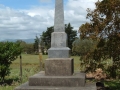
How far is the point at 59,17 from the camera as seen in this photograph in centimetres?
883

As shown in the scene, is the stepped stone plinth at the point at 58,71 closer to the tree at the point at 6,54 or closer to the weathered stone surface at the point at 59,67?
the weathered stone surface at the point at 59,67

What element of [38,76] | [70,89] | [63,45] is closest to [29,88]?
[38,76]

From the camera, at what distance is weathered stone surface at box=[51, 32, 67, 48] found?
28.7ft

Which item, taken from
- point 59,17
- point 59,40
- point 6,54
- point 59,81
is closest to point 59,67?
point 59,81

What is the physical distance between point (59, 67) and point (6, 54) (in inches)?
227

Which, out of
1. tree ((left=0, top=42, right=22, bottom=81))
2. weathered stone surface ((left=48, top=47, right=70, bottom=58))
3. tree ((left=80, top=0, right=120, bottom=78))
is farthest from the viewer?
tree ((left=0, top=42, right=22, bottom=81))

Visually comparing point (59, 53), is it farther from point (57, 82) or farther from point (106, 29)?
point (106, 29)

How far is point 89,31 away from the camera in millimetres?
11414

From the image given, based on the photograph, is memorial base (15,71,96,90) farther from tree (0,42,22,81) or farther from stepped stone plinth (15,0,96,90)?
tree (0,42,22,81)

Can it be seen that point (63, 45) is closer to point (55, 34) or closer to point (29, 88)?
point (55, 34)

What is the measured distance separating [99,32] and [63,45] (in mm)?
2870

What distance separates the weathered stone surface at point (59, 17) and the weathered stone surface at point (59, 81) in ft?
5.42

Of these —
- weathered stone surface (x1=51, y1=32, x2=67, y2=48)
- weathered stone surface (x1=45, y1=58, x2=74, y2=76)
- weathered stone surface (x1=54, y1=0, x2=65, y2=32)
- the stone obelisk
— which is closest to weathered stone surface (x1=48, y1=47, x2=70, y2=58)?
the stone obelisk

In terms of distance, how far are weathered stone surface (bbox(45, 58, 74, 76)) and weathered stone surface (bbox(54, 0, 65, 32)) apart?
1071 mm
